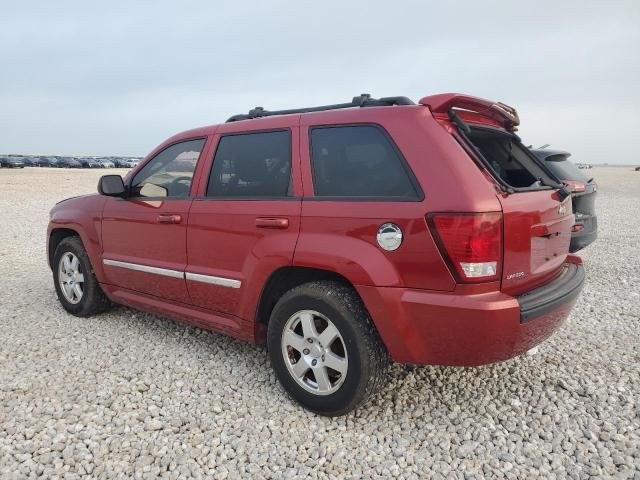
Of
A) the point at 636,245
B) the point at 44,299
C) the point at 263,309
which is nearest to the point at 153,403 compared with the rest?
the point at 263,309

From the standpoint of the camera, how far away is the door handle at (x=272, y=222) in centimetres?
280

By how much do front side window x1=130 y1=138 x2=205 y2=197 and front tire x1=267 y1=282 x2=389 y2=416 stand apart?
134 cm

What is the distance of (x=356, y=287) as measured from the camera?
2521 millimetres

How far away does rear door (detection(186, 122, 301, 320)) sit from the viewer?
2857 mm

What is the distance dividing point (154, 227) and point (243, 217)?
3.25ft

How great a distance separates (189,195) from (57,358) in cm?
160

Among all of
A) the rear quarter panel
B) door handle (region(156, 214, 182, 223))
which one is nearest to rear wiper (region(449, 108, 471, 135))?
the rear quarter panel

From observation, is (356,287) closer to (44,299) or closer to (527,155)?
(527,155)

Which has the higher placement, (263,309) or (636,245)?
(263,309)

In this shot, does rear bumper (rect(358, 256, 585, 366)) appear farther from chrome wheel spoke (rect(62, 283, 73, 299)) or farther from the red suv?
chrome wheel spoke (rect(62, 283, 73, 299))

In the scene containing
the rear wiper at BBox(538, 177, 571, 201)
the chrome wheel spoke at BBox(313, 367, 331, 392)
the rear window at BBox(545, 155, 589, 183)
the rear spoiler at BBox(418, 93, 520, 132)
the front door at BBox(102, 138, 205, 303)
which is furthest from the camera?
the rear window at BBox(545, 155, 589, 183)

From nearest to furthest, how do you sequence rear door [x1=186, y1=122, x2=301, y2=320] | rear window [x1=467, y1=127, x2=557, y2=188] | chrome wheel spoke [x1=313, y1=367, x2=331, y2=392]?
chrome wheel spoke [x1=313, y1=367, x2=331, y2=392] → rear door [x1=186, y1=122, x2=301, y2=320] → rear window [x1=467, y1=127, x2=557, y2=188]

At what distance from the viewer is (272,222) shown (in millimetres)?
2854

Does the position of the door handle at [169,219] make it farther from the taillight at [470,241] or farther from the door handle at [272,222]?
the taillight at [470,241]
